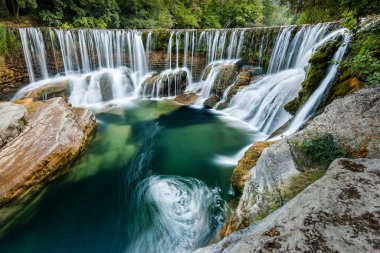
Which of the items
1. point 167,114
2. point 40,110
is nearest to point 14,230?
point 40,110

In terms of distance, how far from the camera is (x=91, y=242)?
4.36 meters

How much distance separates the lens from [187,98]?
492 inches

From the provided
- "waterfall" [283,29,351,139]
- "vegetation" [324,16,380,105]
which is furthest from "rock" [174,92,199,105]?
"vegetation" [324,16,380,105]

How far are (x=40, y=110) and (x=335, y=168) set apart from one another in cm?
831

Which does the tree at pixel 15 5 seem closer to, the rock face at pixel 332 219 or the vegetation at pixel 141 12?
the vegetation at pixel 141 12

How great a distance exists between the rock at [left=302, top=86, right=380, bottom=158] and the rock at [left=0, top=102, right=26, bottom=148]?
7.00m

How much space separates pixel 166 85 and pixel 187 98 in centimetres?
178

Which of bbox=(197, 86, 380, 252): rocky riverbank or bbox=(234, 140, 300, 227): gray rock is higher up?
bbox=(197, 86, 380, 252): rocky riverbank

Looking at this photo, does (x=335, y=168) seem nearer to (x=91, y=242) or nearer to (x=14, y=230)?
(x=91, y=242)

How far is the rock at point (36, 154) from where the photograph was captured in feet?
16.2

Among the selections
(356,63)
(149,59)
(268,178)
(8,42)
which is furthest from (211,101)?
(8,42)

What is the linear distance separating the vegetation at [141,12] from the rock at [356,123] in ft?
18.4

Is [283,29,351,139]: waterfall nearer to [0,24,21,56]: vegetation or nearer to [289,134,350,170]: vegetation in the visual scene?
[289,134,350,170]: vegetation

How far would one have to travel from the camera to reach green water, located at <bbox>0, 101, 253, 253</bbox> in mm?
4320
